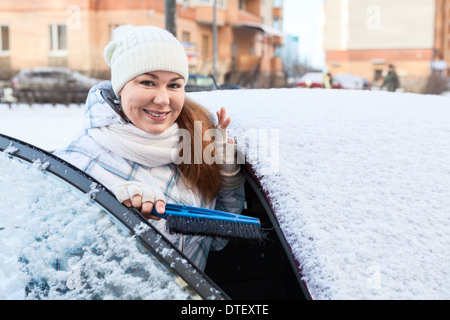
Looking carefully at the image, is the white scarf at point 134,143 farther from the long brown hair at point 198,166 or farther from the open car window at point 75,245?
the open car window at point 75,245

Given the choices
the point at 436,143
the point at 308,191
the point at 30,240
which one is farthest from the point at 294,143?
the point at 30,240

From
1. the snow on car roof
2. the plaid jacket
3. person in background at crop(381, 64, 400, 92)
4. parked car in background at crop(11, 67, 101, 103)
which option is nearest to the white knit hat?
the plaid jacket

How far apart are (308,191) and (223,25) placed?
30195 mm

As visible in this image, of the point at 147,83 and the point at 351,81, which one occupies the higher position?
the point at 351,81

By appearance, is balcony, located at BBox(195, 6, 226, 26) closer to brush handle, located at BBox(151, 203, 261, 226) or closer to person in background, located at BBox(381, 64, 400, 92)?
person in background, located at BBox(381, 64, 400, 92)

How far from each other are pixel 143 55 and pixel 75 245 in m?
0.73

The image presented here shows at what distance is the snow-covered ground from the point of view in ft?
3.62

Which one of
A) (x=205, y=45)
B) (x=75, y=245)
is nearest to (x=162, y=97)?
(x=75, y=245)

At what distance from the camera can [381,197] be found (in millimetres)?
1322

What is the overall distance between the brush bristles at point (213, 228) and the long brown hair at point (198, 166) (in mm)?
453

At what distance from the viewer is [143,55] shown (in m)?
1.66

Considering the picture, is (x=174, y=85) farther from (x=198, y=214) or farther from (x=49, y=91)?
(x=49, y=91)

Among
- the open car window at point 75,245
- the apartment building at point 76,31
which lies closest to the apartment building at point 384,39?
the apartment building at point 76,31

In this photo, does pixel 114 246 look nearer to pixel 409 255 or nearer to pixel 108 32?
pixel 409 255
